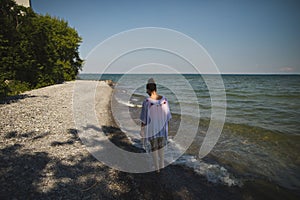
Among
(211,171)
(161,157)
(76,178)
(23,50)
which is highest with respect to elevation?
(23,50)

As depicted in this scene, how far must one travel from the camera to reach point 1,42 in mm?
13312

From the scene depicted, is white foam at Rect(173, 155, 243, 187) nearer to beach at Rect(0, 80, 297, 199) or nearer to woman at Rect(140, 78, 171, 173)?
beach at Rect(0, 80, 297, 199)

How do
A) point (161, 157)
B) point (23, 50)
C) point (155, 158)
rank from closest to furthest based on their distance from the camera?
point (155, 158), point (161, 157), point (23, 50)

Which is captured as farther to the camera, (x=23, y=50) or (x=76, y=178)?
(x=23, y=50)

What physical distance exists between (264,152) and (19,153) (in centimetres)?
900

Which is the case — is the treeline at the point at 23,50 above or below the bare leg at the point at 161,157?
above

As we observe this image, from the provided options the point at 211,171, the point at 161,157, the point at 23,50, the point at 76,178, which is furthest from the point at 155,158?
the point at 23,50

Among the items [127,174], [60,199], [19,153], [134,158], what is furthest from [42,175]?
[134,158]

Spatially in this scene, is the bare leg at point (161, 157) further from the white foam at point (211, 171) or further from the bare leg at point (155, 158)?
the white foam at point (211, 171)

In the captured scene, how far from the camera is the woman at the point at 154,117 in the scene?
426 cm

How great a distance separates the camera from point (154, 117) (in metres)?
4.35

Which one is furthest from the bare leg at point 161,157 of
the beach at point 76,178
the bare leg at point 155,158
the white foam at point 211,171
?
the white foam at point 211,171

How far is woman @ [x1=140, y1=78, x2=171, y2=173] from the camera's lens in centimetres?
426

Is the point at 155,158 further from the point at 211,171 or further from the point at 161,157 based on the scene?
the point at 211,171
